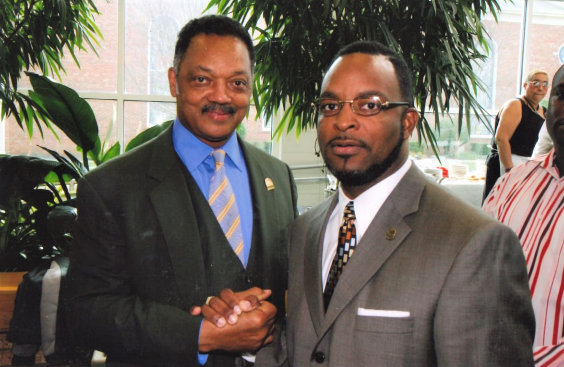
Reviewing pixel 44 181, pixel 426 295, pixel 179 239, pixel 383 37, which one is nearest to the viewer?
pixel 426 295

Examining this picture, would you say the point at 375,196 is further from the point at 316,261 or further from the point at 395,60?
the point at 395,60

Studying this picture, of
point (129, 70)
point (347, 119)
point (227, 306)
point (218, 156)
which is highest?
point (129, 70)

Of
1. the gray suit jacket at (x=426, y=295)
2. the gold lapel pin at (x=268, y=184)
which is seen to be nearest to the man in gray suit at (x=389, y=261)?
the gray suit jacket at (x=426, y=295)

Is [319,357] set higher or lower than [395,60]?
lower

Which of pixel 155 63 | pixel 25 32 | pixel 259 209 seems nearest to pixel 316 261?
pixel 259 209

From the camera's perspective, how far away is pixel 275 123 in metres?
5.03

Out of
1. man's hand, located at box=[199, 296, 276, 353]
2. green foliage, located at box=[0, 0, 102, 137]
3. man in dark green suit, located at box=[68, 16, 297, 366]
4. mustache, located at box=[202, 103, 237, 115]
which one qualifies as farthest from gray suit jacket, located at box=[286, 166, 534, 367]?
green foliage, located at box=[0, 0, 102, 137]

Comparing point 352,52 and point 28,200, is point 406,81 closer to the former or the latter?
point 352,52

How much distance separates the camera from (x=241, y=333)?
1202 mm

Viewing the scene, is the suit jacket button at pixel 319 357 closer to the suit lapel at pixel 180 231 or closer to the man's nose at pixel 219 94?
the suit lapel at pixel 180 231

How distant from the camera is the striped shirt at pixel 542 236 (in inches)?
48.5

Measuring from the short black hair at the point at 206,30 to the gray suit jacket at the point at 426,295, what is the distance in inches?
26.1

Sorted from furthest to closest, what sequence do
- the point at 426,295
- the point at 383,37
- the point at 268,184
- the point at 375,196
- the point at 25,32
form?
1. the point at 25,32
2. the point at 383,37
3. the point at 268,184
4. the point at 375,196
5. the point at 426,295

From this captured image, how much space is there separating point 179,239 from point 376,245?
55 centimetres
